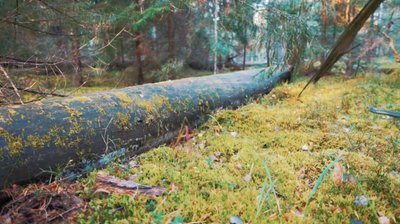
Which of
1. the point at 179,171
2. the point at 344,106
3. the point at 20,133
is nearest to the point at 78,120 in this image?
the point at 20,133

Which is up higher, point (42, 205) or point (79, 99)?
point (79, 99)

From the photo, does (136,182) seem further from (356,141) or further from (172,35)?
(172,35)

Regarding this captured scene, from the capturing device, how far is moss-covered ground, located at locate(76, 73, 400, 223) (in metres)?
2.01

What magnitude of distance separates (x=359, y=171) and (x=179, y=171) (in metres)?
1.62

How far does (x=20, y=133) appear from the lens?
7.33ft

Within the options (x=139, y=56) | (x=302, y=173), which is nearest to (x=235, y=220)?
(x=302, y=173)

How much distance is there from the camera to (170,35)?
10.5 metres

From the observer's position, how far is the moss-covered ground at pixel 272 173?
6.59ft

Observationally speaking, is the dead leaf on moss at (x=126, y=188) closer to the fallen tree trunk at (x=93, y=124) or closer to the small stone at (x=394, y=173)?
the fallen tree trunk at (x=93, y=124)

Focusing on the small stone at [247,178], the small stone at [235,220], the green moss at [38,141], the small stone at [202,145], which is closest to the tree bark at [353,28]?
the small stone at [235,220]

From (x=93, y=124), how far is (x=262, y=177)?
1.65m

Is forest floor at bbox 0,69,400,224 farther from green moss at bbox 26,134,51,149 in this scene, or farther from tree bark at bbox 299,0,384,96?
tree bark at bbox 299,0,384,96

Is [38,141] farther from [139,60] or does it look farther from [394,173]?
[139,60]

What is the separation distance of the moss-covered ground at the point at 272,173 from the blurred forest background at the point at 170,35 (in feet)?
4.32
